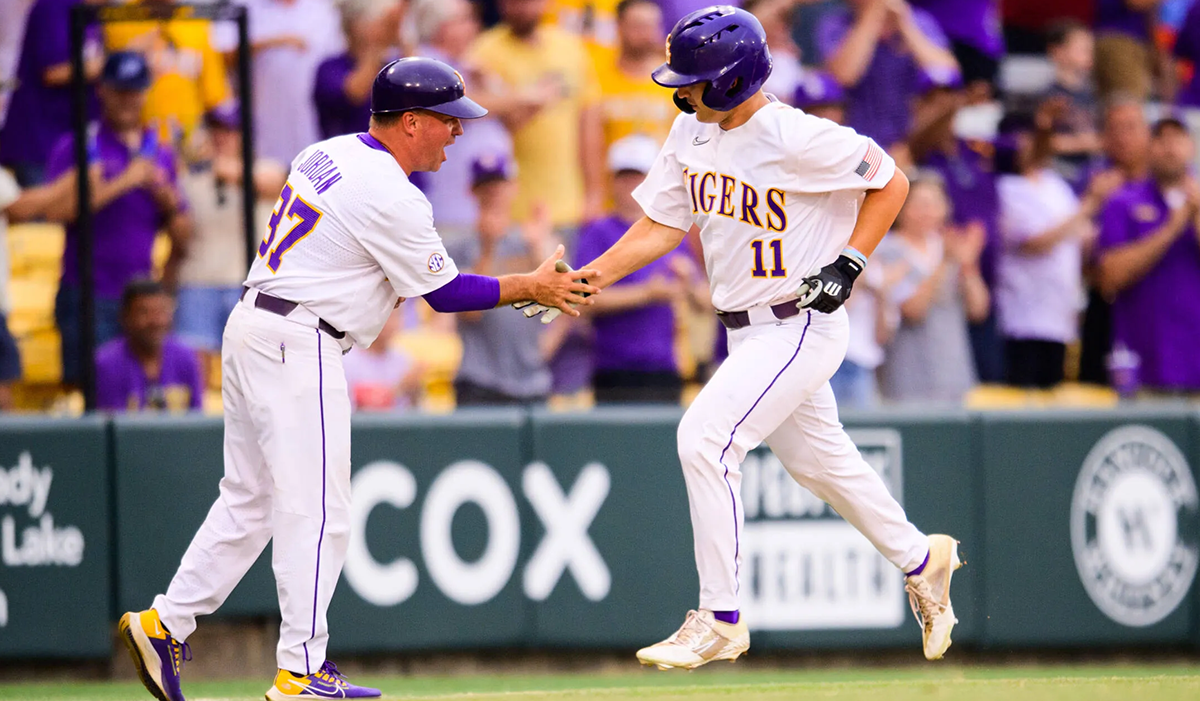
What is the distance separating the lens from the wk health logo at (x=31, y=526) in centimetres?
678

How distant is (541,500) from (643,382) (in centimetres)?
87

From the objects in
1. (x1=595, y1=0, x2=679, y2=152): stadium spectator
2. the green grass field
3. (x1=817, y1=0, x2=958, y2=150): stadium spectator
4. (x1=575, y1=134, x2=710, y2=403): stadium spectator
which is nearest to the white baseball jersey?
the green grass field

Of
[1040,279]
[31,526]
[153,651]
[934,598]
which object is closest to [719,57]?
[934,598]

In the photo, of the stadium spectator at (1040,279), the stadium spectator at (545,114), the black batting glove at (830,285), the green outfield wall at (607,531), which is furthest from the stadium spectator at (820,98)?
the black batting glove at (830,285)

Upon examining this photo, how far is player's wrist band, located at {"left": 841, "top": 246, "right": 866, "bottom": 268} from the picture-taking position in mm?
4586

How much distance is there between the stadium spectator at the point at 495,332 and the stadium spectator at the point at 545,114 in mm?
Answer: 480

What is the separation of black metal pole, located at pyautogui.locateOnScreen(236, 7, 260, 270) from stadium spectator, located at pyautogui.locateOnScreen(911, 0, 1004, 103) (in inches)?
172

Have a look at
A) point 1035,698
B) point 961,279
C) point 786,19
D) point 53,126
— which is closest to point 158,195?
point 53,126

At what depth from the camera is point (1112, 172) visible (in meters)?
8.66

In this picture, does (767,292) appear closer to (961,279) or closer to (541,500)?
(541,500)

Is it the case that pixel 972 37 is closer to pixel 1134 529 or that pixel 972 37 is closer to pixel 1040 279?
pixel 1040 279

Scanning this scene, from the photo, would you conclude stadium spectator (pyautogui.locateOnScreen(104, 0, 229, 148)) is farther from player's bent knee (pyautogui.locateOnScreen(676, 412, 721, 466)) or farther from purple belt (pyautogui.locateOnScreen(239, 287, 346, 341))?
player's bent knee (pyautogui.locateOnScreen(676, 412, 721, 466))

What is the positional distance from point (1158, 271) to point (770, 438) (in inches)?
177

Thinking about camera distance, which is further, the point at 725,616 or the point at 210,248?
the point at 210,248
